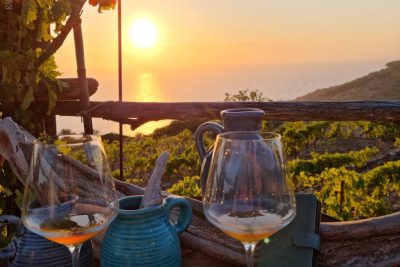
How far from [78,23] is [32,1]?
24.5 inches

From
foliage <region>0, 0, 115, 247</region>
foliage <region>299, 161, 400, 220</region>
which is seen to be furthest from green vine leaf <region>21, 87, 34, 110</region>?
foliage <region>299, 161, 400, 220</region>

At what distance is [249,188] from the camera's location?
1.23 meters

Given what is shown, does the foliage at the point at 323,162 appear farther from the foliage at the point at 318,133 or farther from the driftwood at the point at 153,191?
the driftwood at the point at 153,191

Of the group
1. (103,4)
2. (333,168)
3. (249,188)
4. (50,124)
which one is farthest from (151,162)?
(249,188)

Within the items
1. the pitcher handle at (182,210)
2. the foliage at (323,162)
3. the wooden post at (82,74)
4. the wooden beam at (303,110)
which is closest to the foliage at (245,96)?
the foliage at (323,162)

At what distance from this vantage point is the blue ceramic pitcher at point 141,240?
1339 mm

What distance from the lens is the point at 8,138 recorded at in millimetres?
1725

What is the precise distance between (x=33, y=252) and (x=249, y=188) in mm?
645

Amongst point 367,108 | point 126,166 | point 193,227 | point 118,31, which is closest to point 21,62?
point 118,31

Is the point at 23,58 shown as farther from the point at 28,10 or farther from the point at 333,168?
the point at 333,168

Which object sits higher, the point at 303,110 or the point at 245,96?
the point at 303,110

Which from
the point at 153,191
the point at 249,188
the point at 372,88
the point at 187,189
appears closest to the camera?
the point at 249,188

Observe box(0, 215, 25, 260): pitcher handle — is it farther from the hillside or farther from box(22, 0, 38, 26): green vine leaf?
the hillside

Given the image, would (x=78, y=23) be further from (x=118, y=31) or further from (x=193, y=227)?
(x=193, y=227)
